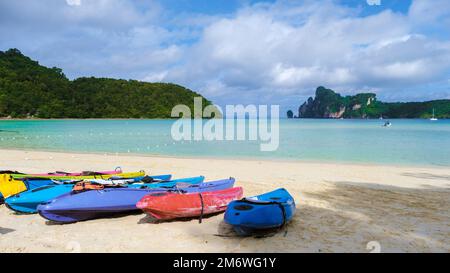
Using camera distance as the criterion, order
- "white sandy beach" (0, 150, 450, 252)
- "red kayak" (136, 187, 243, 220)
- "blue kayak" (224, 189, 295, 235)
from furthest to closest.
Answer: "red kayak" (136, 187, 243, 220)
"blue kayak" (224, 189, 295, 235)
"white sandy beach" (0, 150, 450, 252)

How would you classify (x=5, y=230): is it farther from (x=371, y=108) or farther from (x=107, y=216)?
(x=371, y=108)

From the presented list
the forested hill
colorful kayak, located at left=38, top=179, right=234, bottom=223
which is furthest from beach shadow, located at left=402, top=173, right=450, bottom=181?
the forested hill

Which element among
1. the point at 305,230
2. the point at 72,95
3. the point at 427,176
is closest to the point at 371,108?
the point at 72,95

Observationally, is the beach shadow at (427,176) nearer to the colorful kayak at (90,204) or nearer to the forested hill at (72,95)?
the colorful kayak at (90,204)

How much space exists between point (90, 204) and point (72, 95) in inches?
4103

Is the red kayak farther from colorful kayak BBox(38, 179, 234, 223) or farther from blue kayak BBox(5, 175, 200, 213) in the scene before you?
blue kayak BBox(5, 175, 200, 213)

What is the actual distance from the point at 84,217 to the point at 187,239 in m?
2.25

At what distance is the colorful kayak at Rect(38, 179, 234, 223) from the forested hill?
3605 inches

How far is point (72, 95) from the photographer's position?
331 ft

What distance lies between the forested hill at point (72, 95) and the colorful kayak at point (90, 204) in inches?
3605

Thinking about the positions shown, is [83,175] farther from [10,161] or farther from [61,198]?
[10,161]

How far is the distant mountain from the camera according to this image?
14750 centimetres

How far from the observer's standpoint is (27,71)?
9625cm
